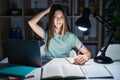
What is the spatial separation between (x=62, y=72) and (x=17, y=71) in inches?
13.9

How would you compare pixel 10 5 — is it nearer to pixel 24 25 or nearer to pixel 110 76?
pixel 24 25

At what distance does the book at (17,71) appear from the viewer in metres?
1.85

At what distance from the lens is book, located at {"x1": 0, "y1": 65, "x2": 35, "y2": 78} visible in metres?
1.85

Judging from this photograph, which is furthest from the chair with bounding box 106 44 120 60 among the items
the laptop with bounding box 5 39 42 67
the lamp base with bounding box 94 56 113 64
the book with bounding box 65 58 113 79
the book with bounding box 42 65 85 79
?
the laptop with bounding box 5 39 42 67

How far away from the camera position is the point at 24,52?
2.03m

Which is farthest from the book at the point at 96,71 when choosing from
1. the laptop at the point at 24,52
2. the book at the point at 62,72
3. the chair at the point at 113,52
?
the laptop at the point at 24,52

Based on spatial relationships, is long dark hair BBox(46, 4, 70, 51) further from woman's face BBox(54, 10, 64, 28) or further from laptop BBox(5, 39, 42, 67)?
laptop BBox(5, 39, 42, 67)

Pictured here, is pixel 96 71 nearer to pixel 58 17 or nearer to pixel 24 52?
pixel 24 52

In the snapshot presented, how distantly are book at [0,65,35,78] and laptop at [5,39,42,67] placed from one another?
0.06 m

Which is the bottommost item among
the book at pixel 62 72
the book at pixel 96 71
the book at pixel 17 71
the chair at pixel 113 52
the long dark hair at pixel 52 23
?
the book at pixel 96 71

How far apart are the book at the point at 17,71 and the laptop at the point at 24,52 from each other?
0.06 metres

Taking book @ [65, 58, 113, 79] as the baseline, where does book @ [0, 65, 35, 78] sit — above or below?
above

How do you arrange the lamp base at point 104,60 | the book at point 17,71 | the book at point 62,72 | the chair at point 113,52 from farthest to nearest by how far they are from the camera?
the chair at point 113,52
the lamp base at point 104,60
the book at point 17,71
the book at point 62,72

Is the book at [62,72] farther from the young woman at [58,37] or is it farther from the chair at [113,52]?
the young woman at [58,37]
